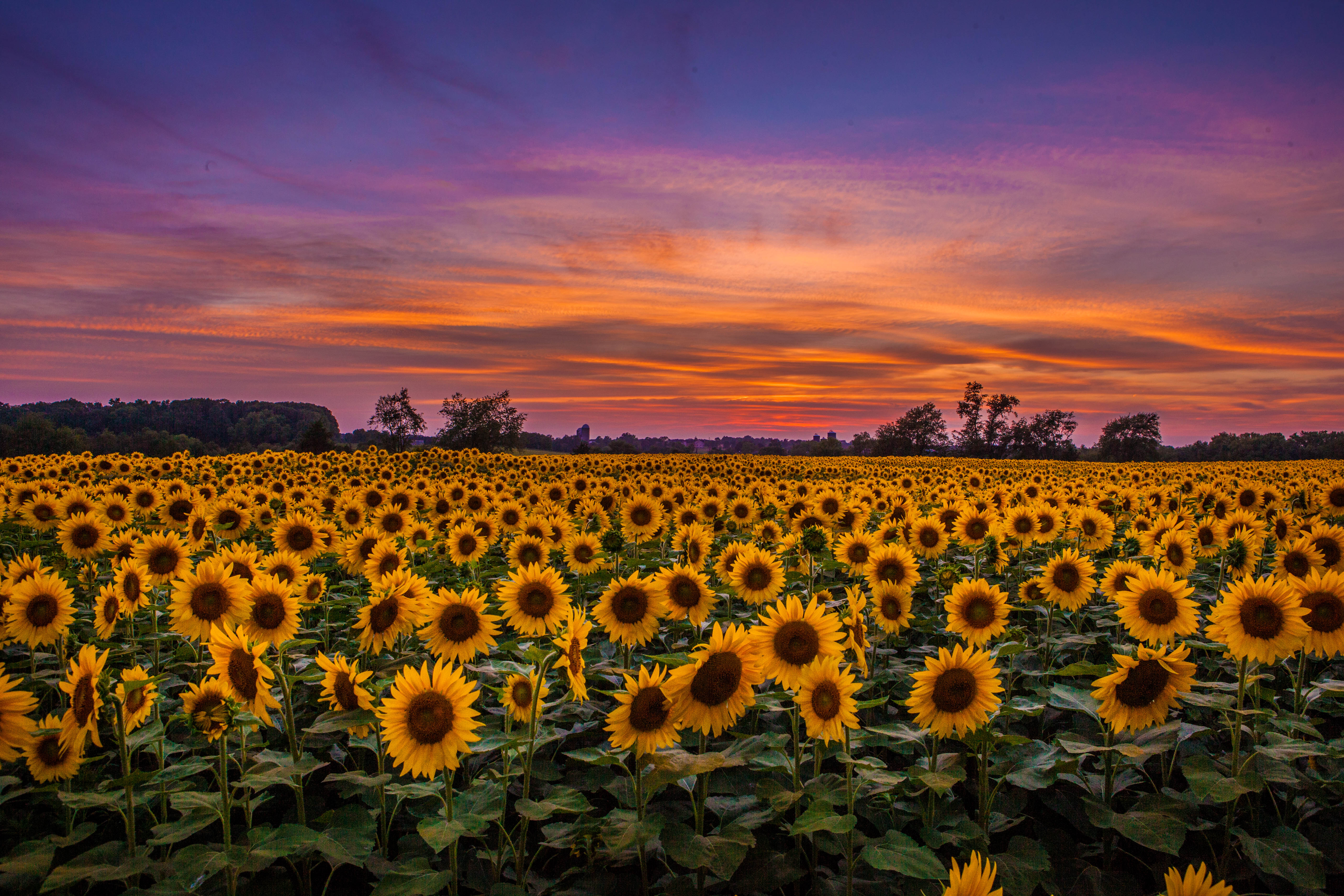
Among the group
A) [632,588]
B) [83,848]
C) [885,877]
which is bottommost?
[83,848]

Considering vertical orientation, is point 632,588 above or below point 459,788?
above

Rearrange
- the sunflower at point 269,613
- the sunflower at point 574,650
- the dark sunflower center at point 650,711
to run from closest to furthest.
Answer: the dark sunflower center at point 650,711 < the sunflower at point 574,650 < the sunflower at point 269,613

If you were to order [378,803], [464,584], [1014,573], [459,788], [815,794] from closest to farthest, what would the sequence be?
[815,794] → [378,803] → [459,788] → [464,584] → [1014,573]

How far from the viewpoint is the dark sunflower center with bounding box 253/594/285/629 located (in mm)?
4570

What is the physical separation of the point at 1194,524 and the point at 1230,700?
21.7 ft

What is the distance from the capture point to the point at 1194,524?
9156 mm

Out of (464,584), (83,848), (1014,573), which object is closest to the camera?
(83,848)

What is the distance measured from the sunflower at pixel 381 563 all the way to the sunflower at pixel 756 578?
10.9ft

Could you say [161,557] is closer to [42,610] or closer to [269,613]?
[42,610]

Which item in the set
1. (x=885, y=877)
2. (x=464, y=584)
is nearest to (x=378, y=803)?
(x=885, y=877)

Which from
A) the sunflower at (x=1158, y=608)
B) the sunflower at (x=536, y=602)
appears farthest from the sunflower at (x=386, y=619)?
the sunflower at (x=1158, y=608)

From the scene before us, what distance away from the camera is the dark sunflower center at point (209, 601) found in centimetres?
473

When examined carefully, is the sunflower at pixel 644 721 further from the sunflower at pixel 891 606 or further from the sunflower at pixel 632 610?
the sunflower at pixel 891 606

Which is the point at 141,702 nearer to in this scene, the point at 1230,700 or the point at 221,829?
the point at 221,829
